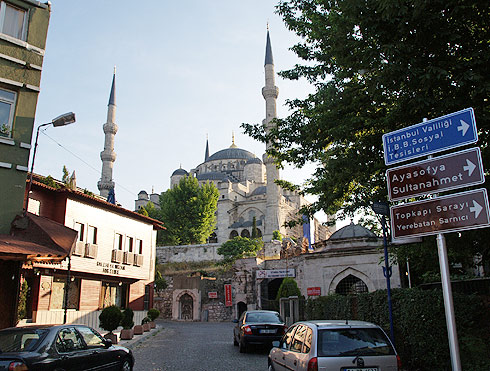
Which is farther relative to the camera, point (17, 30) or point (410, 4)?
point (17, 30)

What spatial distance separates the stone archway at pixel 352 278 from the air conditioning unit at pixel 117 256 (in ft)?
35.2

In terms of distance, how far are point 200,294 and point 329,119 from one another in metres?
29.8

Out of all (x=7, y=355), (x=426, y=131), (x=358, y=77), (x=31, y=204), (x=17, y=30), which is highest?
(x=17, y=30)

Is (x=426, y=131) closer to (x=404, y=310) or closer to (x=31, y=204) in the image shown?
(x=404, y=310)

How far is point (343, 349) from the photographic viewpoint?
577 cm

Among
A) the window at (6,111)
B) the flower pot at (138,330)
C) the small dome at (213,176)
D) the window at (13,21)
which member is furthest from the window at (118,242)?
the small dome at (213,176)

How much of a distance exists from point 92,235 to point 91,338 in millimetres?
12946

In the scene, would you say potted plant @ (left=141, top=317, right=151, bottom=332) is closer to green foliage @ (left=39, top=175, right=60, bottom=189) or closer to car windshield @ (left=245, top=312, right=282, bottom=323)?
green foliage @ (left=39, top=175, right=60, bottom=189)

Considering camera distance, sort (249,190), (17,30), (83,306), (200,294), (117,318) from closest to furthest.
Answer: (17,30) < (117,318) < (83,306) < (200,294) < (249,190)

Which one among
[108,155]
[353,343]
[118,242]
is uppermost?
[108,155]

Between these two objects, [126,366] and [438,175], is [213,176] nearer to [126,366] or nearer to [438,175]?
[126,366]

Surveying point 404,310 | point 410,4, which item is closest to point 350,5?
point 410,4

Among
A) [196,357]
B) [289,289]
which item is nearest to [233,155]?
[289,289]

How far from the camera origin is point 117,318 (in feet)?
48.6
